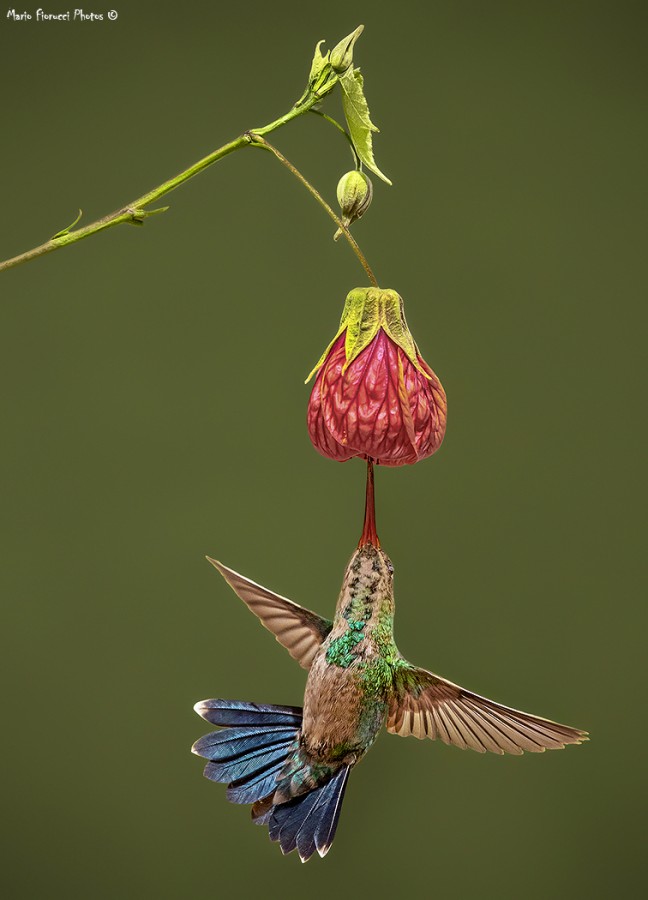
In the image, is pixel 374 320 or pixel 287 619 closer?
pixel 374 320

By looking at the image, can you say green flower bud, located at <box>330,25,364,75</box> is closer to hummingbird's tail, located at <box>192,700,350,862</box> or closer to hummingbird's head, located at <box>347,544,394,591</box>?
hummingbird's head, located at <box>347,544,394,591</box>

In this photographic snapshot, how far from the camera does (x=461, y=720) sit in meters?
0.82

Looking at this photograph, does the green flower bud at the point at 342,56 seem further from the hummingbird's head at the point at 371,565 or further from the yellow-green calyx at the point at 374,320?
the hummingbird's head at the point at 371,565

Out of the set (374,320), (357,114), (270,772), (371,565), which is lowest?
(270,772)

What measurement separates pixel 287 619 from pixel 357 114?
1.38 ft

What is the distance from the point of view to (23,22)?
5.41 feet

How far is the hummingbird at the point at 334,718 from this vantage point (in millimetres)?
780

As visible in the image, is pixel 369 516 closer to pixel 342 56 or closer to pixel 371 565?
pixel 371 565

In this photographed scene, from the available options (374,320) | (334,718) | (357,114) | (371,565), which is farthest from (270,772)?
(357,114)

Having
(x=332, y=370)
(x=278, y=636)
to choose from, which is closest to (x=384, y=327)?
(x=332, y=370)

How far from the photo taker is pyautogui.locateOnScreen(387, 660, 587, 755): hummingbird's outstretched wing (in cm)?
75

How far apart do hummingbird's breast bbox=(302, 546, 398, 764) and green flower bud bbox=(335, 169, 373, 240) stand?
267 millimetres

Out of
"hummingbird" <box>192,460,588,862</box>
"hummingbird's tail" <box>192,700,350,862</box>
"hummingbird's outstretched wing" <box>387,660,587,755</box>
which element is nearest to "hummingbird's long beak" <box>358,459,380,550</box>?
"hummingbird" <box>192,460,588,862</box>

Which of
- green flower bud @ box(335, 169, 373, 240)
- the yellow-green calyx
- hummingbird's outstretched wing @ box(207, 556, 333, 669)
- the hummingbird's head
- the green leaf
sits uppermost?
the green leaf
